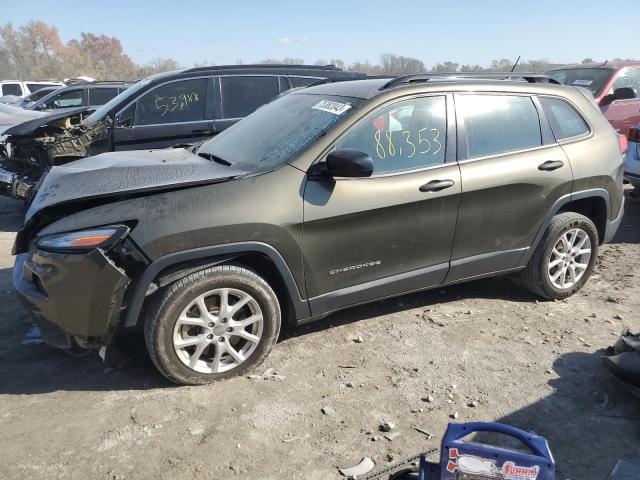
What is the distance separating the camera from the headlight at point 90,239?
2883 millimetres

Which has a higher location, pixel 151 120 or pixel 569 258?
pixel 151 120

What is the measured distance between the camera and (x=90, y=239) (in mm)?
2885

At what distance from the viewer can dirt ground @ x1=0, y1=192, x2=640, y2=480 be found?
264cm

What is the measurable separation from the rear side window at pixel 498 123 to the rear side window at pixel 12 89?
23269 mm

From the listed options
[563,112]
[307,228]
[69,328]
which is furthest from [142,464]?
[563,112]

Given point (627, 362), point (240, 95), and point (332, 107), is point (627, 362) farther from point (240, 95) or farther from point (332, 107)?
point (240, 95)

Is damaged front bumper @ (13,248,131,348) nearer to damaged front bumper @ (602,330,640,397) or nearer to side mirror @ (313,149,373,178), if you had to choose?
side mirror @ (313,149,373,178)

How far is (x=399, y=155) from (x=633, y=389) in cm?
200

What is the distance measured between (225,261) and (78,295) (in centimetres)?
83

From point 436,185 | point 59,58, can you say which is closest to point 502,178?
point 436,185

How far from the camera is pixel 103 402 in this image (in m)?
3.09

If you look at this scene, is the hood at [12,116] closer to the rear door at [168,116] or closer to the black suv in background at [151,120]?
the black suv in background at [151,120]

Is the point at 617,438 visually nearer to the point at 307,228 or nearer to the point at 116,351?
the point at 307,228

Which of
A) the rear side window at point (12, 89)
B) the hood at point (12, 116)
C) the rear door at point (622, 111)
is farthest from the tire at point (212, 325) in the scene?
the rear side window at point (12, 89)
